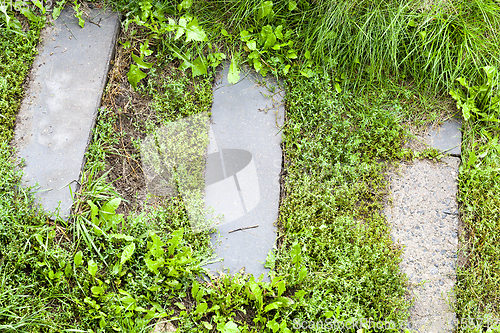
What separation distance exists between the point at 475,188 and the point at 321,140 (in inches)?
44.7

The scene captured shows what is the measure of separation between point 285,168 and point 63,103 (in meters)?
1.64

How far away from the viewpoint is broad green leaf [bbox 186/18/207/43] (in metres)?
2.63

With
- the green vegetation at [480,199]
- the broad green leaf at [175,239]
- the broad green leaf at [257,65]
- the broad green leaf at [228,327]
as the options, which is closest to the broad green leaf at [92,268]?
the broad green leaf at [175,239]

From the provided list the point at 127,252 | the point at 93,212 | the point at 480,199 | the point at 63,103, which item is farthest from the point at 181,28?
the point at 480,199

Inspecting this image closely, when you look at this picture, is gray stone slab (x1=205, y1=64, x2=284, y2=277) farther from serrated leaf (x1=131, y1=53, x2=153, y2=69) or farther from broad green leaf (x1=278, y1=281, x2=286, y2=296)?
serrated leaf (x1=131, y1=53, x2=153, y2=69)

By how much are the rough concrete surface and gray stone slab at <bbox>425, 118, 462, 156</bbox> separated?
0.26 ft

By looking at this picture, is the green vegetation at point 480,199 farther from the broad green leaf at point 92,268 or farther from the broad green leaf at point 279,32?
the broad green leaf at point 92,268

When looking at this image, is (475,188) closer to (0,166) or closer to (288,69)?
(288,69)

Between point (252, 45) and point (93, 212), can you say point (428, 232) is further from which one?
point (93, 212)

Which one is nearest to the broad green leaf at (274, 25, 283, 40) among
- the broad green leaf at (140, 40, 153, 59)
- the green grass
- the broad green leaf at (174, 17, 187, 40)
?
the broad green leaf at (174, 17, 187, 40)

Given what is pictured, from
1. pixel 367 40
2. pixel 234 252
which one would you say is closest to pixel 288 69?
pixel 367 40

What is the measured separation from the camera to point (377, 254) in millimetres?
2436

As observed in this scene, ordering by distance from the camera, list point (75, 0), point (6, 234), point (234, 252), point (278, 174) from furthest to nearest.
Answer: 1. point (75, 0)
2. point (278, 174)
3. point (234, 252)
4. point (6, 234)

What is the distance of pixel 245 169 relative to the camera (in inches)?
104
